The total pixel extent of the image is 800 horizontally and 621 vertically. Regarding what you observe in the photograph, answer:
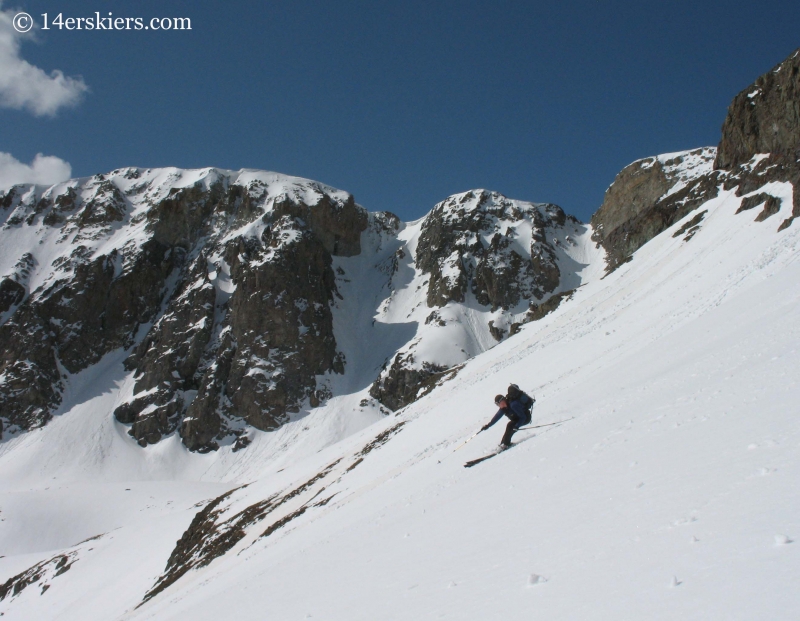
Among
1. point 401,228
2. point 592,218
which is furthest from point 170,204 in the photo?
point 592,218

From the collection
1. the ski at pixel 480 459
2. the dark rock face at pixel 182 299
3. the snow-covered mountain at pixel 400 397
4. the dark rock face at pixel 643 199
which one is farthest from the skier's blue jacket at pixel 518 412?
the dark rock face at pixel 182 299

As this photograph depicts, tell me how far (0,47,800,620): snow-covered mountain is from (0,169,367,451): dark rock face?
0.56 metres

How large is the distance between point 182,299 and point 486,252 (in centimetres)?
6373

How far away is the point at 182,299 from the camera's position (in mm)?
105188

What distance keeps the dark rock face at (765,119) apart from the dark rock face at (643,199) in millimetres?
5376

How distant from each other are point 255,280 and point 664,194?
250 feet

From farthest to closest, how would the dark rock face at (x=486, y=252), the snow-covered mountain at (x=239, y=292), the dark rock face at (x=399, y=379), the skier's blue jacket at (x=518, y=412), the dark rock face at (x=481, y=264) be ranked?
the dark rock face at (x=486, y=252) < the snow-covered mountain at (x=239, y=292) < the dark rock face at (x=481, y=264) < the dark rock face at (x=399, y=379) < the skier's blue jacket at (x=518, y=412)

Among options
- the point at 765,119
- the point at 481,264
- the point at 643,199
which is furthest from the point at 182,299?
the point at 765,119

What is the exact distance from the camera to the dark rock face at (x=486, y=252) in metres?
103

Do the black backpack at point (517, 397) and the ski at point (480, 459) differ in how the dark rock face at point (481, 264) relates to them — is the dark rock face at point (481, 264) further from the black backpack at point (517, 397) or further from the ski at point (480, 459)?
the ski at point (480, 459)

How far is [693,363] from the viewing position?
1205cm

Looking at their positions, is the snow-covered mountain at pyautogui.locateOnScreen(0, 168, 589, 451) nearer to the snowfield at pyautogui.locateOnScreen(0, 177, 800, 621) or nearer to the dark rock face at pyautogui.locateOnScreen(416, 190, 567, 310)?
the dark rock face at pyautogui.locateOnScreen(416, 190, 567, 310)

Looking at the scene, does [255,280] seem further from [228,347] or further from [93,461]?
[93,461]

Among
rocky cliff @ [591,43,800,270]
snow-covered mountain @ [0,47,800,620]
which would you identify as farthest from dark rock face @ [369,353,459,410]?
rocky cliff @ [591,43,800,270]
